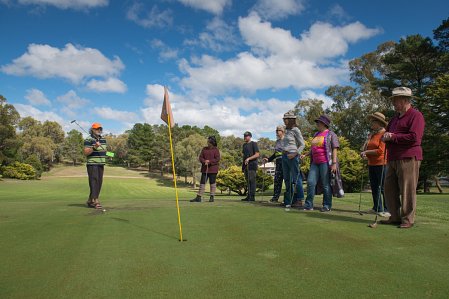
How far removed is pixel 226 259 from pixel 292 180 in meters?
5.08

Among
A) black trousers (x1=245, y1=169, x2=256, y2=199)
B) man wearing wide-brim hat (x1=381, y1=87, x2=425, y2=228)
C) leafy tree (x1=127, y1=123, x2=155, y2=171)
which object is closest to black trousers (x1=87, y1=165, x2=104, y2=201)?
black trousers (x1=245, y1=169, x2=256, y2=199)

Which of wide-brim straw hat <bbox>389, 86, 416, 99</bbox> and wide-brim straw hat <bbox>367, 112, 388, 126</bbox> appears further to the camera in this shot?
wide-brim straw hat <bbox>367, 112, 388, 126</bbox>

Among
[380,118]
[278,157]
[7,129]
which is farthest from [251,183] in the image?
[7,129]

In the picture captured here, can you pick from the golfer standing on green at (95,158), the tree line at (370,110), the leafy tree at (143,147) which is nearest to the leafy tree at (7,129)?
the tree line at (370,110)

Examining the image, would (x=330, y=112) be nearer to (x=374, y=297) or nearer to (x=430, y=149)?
(x=430, y=149)

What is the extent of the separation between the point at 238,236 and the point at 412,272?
2.51m

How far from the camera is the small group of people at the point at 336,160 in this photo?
590cm

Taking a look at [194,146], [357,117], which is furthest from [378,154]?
[194,146]

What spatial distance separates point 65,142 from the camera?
111 metres

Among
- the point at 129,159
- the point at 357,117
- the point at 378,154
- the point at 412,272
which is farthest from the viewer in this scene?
the point at 129,159

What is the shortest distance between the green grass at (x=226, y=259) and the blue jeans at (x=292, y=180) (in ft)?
6.89

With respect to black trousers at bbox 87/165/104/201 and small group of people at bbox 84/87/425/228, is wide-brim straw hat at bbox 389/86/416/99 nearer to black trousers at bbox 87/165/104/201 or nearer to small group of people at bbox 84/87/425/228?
small group of people at bbox 84/87/425/228

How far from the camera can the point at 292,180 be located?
8883 mm

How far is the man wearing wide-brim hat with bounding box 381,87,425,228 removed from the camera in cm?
580
